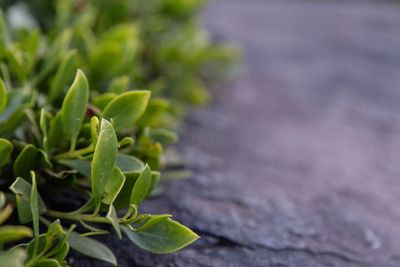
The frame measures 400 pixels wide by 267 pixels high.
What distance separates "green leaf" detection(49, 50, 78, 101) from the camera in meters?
1.61

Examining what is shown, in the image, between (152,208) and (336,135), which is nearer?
(152,208)

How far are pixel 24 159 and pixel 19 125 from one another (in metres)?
0.13

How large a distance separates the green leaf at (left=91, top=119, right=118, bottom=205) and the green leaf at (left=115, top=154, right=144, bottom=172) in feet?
0.59

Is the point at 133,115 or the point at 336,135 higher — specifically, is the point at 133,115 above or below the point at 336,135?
above

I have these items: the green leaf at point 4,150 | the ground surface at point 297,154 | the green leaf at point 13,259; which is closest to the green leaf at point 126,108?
the green leaf at point 4,150

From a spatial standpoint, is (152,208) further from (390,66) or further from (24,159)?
(390,66)

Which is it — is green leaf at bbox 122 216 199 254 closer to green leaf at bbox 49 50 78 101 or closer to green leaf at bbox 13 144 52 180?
green leaf at bbox 13 144 52 180

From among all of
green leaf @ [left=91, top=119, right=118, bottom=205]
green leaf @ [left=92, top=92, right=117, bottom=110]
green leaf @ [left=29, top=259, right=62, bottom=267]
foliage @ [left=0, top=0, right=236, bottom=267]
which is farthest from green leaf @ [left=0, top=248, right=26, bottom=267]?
green leaf @ [left=92, top=92, right=117, bottom=110]

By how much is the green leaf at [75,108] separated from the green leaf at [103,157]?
0.18 metres

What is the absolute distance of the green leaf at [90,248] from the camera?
52.7 inches

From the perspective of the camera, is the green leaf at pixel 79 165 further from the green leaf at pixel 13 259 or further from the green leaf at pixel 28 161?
the green leaf at pixel 13 259

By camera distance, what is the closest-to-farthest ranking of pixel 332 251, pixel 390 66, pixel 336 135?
1. pixel 332 251
2. pixel 336 135
3. pixel 390 66

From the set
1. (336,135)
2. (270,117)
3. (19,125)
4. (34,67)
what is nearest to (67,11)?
(34,67)

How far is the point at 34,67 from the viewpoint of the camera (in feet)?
6.32
